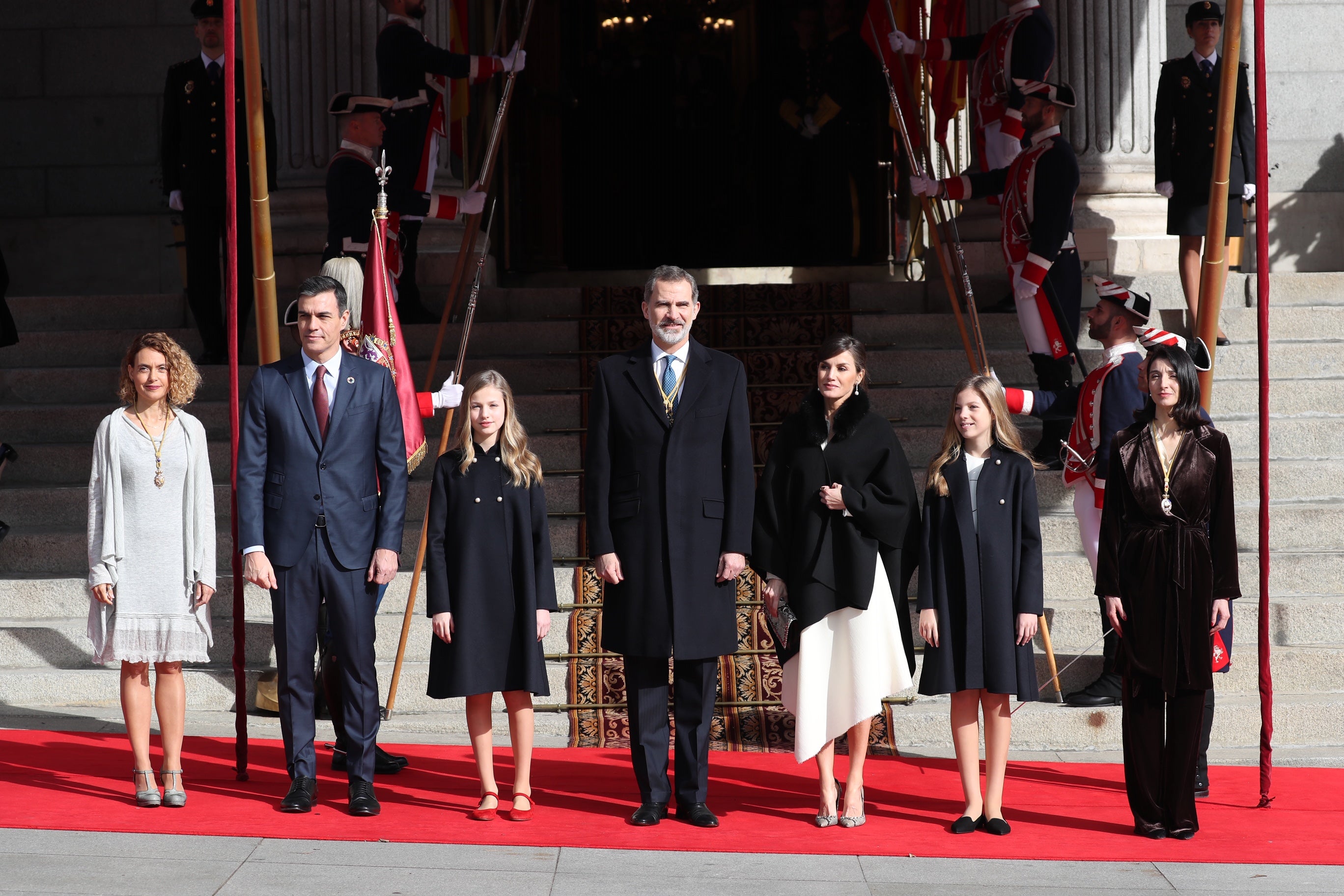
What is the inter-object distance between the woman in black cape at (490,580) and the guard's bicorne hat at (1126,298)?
2.50 m

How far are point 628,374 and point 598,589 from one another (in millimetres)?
2178

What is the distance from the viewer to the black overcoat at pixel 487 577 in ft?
17.3

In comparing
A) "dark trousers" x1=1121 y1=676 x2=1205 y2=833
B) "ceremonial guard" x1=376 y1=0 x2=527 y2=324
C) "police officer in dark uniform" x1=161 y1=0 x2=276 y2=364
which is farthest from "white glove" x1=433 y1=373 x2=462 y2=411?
"police officer in dark uniform" x1=161 y1=0 x2=276 y2=364

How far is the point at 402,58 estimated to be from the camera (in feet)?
29.1

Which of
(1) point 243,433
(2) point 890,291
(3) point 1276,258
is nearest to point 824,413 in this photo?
(1) point 243,433

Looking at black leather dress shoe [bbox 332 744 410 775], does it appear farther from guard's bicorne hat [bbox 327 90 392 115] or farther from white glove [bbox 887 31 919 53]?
white glove [bbox 887 31 919 53]

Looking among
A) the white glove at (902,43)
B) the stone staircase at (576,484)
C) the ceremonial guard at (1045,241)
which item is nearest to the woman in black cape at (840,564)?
the stone staircase at (576,484)

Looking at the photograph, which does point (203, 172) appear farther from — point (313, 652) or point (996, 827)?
point (996, 827)

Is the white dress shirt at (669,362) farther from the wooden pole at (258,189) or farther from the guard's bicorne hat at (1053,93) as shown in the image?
the guard's bicorne hat at (1053,93)

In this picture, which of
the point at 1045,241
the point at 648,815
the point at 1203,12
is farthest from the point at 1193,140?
the point at 648,815

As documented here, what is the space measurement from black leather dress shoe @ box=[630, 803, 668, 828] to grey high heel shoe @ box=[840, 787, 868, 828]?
62 centimetres

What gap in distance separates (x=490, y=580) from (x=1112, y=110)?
6.47m

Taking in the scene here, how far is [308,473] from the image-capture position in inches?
212

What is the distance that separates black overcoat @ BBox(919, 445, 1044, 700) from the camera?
519 cm
